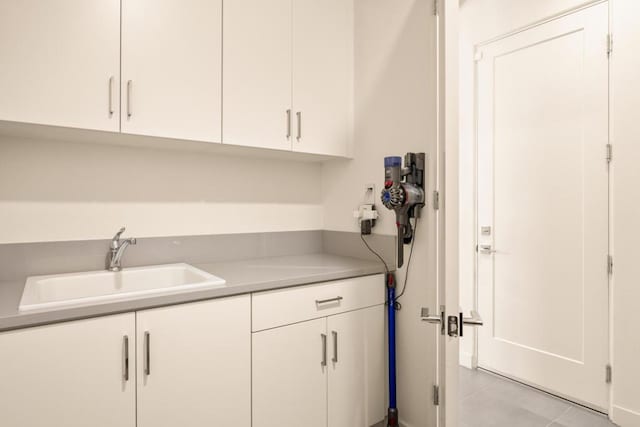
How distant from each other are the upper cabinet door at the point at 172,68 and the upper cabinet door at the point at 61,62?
6 cm

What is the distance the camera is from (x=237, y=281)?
1445 millimetres

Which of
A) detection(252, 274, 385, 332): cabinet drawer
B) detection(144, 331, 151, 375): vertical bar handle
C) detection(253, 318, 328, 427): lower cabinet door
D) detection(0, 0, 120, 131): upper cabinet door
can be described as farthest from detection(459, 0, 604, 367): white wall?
detection(0, 0, 120, 131): upper cabinet door

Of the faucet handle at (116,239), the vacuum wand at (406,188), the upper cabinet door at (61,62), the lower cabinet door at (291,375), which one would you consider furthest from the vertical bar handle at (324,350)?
the upper cabinet door at (61,62)

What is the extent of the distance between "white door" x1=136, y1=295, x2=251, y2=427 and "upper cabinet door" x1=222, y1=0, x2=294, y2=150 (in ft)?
2.75

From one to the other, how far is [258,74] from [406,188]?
96 cm

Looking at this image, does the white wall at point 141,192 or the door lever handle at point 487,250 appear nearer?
the white wall at point 141,192

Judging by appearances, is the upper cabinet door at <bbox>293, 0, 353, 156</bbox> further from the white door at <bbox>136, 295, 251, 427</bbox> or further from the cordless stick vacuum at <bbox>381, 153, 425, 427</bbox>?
the white door at <bbox>136, 295, 251, 427</bbox>

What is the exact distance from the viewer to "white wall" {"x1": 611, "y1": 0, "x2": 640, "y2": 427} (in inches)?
71.7

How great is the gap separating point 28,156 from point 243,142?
0.92m

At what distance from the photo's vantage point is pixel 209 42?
1606mm

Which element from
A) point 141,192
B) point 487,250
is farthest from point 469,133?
point 141,192

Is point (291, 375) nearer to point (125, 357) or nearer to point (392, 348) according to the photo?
point (392, 348)

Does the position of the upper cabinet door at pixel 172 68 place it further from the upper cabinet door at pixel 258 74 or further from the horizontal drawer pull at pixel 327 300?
the horizontal drawer pull at pixel 327 300

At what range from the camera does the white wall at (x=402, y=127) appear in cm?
169
